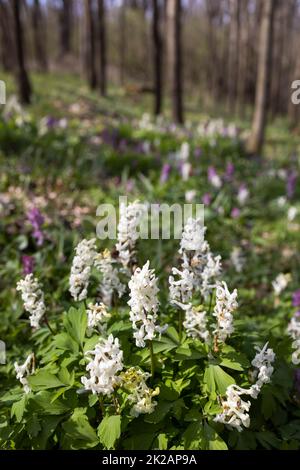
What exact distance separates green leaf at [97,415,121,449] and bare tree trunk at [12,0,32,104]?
28.6ft

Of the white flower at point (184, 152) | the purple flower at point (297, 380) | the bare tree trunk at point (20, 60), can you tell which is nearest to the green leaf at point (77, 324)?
the purple flower at point (297, 380)

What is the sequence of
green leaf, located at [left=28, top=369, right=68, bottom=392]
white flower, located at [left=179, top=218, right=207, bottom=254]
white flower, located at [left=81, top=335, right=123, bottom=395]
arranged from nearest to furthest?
white flower, located at [left=81, top=335, right=123, bottom=395], green leaf, located at [left=28, top=369, right=68, bottom=392], white flower, located at [left=179, top=218, right=207, bottom=254]

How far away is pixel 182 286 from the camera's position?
212 cm

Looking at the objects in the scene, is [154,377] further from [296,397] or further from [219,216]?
[219,216]

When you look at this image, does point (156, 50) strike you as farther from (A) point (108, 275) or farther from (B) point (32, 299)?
(B) point (32, 299)

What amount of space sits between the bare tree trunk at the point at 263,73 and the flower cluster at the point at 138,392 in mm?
7943

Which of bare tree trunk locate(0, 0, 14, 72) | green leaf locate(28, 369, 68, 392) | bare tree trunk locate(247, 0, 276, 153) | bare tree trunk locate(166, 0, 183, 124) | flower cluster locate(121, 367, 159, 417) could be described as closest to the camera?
flower cluster locate(121, 367, 159, 417)

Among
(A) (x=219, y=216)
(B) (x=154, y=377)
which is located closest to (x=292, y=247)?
(A) (x=219, y=216)

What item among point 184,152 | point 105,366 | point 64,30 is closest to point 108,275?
point 105,366

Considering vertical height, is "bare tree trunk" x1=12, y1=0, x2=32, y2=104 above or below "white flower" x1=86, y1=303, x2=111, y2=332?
above

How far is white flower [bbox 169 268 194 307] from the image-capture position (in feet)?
6.85

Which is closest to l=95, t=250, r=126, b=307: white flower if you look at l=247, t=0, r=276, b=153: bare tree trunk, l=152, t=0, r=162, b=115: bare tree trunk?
l=247, t=0, r=276, b=153: bare tree trunk

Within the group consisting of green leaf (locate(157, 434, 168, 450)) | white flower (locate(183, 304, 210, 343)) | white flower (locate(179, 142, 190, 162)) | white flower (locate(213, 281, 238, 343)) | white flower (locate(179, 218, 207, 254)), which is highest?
white flower (locate(179, 142, 190, 162))

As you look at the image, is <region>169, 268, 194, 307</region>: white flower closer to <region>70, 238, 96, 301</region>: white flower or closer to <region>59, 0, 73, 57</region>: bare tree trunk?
<region>70, 238, 96, 301</region>: white flower
